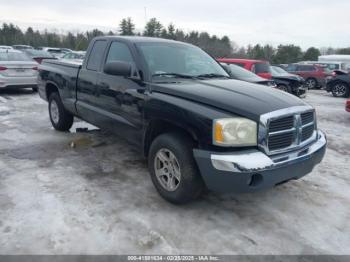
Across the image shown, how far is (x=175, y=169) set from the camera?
11.8ft

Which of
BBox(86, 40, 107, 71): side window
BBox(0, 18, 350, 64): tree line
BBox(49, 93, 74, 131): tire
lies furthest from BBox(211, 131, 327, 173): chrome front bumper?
BBox(0, 18, 350, 64): tree line

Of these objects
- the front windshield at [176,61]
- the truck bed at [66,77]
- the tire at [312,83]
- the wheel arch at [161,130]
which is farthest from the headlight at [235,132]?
the tire at [312,83]

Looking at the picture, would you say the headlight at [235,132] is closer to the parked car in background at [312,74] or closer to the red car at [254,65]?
the red car at [254,65]

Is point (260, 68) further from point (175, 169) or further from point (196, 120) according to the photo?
point (196, 120)

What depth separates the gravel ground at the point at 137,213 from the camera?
3.04m

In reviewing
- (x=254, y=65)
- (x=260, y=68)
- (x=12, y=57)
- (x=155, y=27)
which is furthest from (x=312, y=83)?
(x=155, y=27)

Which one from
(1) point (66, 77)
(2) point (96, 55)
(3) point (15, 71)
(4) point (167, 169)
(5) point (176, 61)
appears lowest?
(4) point (167, 169)

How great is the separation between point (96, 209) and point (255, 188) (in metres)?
1.71

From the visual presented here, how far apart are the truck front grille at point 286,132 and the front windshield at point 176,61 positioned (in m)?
1.46

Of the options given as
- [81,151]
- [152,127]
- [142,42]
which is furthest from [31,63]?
[152,127]

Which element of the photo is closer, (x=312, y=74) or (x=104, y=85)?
(x=104, y=85)

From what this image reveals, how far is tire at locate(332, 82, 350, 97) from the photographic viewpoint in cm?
1523

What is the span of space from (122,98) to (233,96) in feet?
5.08

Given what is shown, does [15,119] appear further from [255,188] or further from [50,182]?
[255,188]
